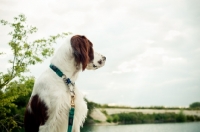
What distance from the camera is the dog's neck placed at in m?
3.44

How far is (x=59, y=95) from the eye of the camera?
3166 mm

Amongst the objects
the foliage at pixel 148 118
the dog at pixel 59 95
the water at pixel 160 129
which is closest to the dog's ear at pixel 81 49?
the dog at pixel 59 95

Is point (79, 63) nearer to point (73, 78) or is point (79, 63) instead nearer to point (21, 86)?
point (73, 78)

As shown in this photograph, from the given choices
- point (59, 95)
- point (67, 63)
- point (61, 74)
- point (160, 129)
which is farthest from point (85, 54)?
point (160, 129)

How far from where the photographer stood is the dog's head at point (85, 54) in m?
3.46

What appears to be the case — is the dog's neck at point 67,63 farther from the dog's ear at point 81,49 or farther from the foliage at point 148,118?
the foliage at point 148,118

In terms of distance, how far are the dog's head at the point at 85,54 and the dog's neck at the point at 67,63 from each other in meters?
0.07

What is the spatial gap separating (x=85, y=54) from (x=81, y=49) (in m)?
0.11

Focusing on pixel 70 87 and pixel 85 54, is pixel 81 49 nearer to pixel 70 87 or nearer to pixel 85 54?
pixel 85 54

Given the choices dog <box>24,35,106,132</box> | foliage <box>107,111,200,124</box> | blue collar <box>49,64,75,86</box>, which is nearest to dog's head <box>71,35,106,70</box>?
dog <box>24,35,106,132</box>

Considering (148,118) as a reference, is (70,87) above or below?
above

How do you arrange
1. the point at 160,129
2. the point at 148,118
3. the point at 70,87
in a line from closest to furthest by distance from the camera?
1. the point at 70,87
2. the point at 160,129
3. the point at 148,118

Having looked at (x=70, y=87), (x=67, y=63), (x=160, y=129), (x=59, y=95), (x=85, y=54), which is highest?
(x=85, y=54)

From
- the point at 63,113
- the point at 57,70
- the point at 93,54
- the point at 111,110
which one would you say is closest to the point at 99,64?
the point at 93,54
